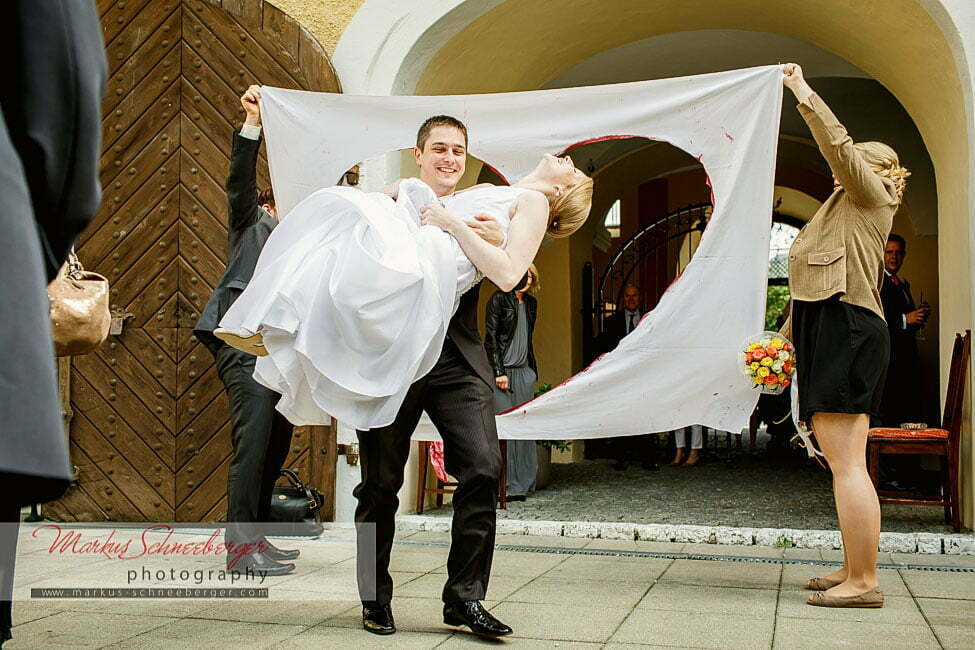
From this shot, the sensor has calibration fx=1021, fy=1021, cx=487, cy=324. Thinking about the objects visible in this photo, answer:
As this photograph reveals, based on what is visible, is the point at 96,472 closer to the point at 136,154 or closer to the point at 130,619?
the point at 136,154

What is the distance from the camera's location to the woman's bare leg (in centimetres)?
425

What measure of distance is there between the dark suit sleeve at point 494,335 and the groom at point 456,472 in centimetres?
436

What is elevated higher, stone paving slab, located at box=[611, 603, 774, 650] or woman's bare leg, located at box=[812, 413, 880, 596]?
woman's bare leg, located at box=[812, 413, 880, 596]

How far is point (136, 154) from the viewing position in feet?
22.3

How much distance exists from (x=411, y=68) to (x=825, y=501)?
4606 mm

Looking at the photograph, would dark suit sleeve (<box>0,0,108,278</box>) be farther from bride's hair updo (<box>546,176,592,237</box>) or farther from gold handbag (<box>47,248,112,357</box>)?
bride's hair updo (<box>546,176,592,237</box>)

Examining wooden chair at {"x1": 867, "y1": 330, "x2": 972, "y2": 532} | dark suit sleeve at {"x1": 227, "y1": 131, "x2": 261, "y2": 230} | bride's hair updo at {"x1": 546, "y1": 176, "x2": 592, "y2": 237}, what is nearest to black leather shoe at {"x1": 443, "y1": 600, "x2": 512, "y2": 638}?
bride's hair updo at {"x1": 546, "y1": 176, "x2": 592, "y2": 237}

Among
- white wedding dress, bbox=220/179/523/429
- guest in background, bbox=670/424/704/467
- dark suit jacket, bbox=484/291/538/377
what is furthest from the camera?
guest in background, bbox=670/424/704/467

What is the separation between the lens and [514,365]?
28.6 ft

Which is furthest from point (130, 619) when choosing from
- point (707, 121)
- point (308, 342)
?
point (707, 121)

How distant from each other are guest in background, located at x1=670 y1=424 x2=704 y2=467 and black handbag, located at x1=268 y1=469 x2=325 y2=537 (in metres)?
6.19

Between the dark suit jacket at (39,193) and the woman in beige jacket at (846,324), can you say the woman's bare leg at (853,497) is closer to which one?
the woman in beige jacket at (846,324)

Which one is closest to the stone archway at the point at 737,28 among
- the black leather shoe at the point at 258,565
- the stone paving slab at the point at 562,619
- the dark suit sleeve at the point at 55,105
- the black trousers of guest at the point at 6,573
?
the stone paving slab at the point at 562,619

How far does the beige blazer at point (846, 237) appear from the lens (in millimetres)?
4281
